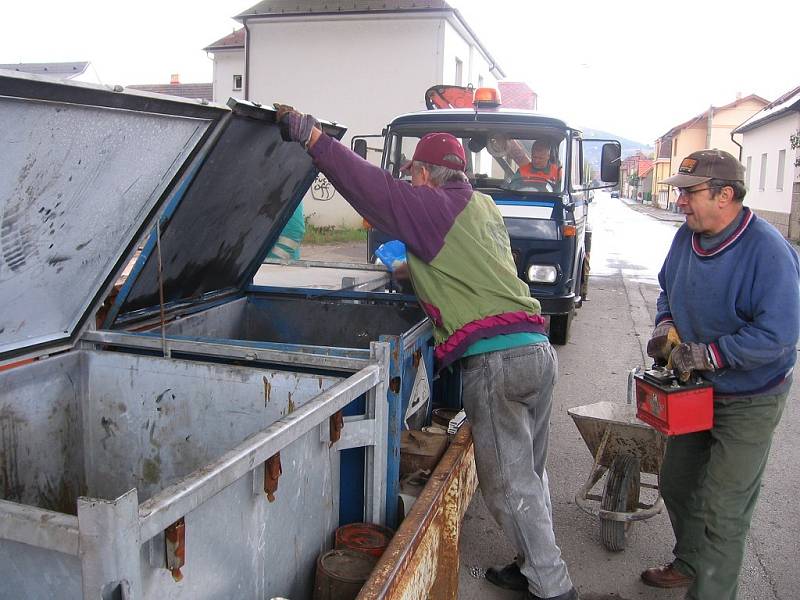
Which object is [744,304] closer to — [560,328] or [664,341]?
[664,341]

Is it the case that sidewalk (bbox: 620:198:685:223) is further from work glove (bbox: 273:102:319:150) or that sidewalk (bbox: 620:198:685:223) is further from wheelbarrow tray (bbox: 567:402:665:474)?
work glove (bbox: 273:102:319:150)

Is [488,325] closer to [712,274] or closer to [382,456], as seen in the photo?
[382,456]

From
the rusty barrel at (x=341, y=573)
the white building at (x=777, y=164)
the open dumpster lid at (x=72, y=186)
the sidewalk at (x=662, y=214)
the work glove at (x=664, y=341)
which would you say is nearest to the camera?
the open dumpster lid at (x=72, y=186)

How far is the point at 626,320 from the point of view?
9.55m

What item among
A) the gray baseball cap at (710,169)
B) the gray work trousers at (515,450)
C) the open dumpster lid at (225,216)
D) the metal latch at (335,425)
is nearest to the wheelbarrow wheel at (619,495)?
the gray work trousers at (515,450)

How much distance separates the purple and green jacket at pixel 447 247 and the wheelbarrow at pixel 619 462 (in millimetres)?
1028

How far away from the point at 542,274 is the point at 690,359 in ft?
11.6

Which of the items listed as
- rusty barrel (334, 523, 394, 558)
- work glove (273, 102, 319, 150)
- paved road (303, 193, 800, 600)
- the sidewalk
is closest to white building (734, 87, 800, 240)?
the sidewalk

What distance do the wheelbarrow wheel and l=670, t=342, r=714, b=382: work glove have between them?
0.96 metres

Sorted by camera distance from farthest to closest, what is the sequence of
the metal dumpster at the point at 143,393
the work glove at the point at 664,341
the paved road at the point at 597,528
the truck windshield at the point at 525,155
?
the truck windshield at the point at 525,155 → the paved road at the point at 597,528 → the work glove at the point at 664,341 → the metal dumpster at the point at 143,393

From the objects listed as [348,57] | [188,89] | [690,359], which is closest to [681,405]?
[690,359]

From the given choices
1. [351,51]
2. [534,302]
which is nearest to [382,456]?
[534,302]

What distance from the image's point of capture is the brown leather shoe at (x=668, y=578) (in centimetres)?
331

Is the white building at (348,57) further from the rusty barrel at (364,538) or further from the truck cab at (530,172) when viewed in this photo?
the rusty barrel at (364,538)
